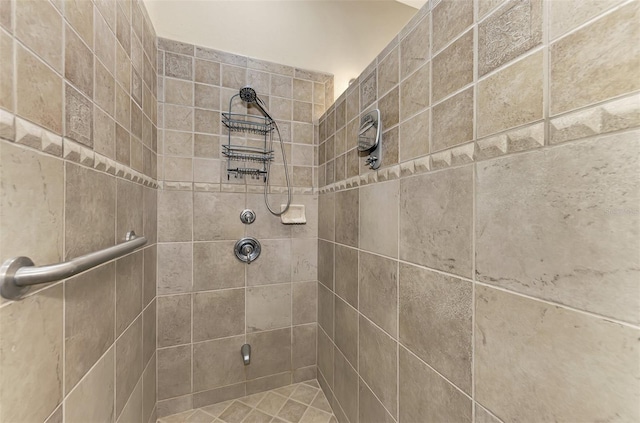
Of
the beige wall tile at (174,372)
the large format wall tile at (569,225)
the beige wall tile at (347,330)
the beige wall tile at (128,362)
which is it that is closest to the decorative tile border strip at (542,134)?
the large format wall tile at (569,225)

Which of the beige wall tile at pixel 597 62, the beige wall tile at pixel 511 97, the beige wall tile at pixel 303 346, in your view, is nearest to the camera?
the beige wall tile at pixel 597 62

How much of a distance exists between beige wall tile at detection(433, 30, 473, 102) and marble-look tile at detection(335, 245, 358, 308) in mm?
729

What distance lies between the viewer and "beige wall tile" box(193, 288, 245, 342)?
4.59ft

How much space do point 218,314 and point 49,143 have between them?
1.18m

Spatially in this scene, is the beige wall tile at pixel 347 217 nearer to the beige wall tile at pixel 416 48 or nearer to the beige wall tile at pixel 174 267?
the beige wall tile at pixel 416 48

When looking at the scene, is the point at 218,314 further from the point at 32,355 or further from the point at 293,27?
the point at 293,27

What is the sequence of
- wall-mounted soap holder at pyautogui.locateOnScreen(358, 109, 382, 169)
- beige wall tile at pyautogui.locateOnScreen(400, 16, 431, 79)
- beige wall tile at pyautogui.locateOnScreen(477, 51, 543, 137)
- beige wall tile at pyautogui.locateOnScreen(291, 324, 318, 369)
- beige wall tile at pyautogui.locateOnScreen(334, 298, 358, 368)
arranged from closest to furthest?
beige wall tile at pyautogui.locateOnScreen(477, 51, 543, 137) < beige wall tile at pyautogui.locateOnScreen(400, 16, 431, 79) < wall-mounted soap holder at pyautogui.locateOnScreen(358, 109, 382, 169) < beige wall tile at pyautogui.locateOnScreen(334, 298, 358, 368) < beige wall tile at pyautogui.locateOnScreen(291, 324, 318, 369)

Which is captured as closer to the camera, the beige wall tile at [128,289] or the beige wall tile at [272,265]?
the beige wall tile at [128,289]

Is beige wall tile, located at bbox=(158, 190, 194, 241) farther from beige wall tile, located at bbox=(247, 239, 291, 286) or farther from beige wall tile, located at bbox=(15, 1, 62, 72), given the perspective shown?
beige wall tile, located at bbox=(15, 1, 62, 72)

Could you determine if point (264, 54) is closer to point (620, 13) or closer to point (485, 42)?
point (485, 42)

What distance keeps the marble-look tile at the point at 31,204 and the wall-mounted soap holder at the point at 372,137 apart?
0.93 meters

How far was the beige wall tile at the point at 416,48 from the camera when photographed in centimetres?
74

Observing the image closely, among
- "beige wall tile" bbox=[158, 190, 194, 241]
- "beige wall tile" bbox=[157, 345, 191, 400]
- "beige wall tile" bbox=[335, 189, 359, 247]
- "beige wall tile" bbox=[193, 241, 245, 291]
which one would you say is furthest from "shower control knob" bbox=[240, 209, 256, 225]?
"beige wall tile" bbox=[157, 345, 191, 400]

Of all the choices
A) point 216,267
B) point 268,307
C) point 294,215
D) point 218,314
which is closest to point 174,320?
point 218,314
